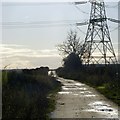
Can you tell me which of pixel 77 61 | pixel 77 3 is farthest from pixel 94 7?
pixel 77 61

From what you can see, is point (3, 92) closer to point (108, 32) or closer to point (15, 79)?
point (15, 79)

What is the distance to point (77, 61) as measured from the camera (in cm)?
7550

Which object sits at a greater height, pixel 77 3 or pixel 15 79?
pixel 77 3

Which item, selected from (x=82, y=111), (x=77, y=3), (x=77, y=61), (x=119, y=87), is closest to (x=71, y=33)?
(x=77, y=61)

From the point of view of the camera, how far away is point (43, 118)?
558 inches

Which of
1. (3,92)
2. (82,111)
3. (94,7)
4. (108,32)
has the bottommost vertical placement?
(82,111)

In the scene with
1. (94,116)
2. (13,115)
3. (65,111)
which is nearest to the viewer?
(13,115)

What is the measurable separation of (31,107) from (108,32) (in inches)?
1511

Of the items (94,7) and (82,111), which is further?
(94,7)

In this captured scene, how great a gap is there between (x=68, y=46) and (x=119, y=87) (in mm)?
63469

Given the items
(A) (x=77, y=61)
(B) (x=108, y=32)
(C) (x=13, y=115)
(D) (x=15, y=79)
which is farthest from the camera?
(A) (x=77, y=61)

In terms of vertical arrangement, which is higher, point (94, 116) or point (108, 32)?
point (108, 32)

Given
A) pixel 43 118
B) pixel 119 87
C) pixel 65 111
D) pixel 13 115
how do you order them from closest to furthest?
1. pixel 13 115
2. pixel 43 118
3. pixel 65 111
4. pixel 119 87

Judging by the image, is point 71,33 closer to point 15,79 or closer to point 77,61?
point 77,61
